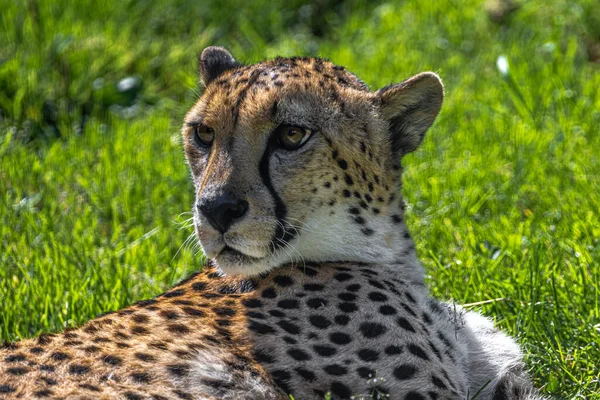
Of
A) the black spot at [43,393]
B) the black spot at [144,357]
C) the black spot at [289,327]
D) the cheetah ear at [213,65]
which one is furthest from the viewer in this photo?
the cheetah ear at [213,65]

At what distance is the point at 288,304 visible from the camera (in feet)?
11.6

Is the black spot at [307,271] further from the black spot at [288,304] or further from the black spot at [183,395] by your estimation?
the black spot at [183,395]

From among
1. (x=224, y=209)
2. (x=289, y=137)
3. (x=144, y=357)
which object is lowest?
(x=144, y=357)

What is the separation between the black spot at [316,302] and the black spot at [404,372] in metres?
0.36

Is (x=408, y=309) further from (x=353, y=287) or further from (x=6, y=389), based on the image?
(x=6, y=389)

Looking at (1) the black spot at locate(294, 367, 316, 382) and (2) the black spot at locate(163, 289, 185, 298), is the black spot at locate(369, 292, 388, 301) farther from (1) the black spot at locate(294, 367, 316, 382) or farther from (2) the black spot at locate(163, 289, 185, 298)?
(2) the black spot at locate(163, 289, 185, 298)

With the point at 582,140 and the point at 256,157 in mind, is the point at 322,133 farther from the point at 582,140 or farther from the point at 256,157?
the point at 582,140

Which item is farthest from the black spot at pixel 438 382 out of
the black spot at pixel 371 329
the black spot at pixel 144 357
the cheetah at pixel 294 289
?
the black spot at pixel 144 357

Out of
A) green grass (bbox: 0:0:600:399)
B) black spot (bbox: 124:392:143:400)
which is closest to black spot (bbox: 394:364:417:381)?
green grass (bbox: 0:0:600:399)

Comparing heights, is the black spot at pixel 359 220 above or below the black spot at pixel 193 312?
above

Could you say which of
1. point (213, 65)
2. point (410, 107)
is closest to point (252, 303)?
point (410, 107)

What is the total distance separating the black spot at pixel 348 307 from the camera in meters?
3.48

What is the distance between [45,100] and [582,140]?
3.62 m

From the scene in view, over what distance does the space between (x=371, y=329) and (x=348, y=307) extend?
5.2 inches
